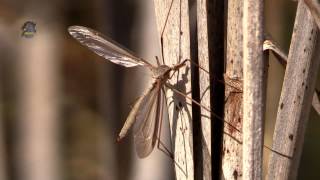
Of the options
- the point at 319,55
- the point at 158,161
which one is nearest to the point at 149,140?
the point at 158,161

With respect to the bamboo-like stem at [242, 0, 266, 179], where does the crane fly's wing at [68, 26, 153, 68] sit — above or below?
above

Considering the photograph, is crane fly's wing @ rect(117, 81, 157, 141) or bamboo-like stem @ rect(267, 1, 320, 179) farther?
crane fly's wing @ rect(117, 81, 157, 141)

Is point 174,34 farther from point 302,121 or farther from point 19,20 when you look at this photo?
point 19,20

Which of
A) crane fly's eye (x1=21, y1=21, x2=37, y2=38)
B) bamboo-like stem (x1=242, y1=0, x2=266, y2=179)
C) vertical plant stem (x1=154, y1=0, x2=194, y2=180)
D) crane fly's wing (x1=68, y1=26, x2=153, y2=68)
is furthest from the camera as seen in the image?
crane fly's eye (x1=21, y1=21, x2=37, y2=38)

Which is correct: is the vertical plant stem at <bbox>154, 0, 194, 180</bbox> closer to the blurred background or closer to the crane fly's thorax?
the crane fly's thorax

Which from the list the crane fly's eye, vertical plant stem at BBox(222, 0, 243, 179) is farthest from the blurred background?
vertical plant stem at BBox(222, 0, 243, 179)

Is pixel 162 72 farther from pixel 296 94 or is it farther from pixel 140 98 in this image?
pixel 296 94

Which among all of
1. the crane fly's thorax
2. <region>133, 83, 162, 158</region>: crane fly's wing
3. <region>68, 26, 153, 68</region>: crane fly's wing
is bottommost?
<region>133, 83, 162, 158</region>: crane fly's wing

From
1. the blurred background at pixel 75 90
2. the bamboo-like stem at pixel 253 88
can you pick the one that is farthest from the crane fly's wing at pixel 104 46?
the bamboo-like stem at pixel 253 88

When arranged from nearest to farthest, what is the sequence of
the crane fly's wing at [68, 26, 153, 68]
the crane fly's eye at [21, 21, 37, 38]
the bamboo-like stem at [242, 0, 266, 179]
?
1. the bamboo-like stem at [242, 0, 266, 179]
2. the crane fly's wing at [68, 26, 153, 68]
3. the crane fly's eye at [21, 21, 37, 38]
